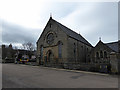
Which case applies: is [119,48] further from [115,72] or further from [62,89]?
[62,89]

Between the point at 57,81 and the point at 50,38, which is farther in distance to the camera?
the point at 50,38

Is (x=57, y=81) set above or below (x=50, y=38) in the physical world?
below

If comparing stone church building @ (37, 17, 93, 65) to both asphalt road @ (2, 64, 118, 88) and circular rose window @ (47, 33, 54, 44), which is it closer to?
circular rose window @ (47, 33, 54, 44)

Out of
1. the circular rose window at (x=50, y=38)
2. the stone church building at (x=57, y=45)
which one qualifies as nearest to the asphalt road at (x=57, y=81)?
the stone church building at (x=57, y=45)

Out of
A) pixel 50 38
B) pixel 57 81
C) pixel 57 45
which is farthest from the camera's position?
pixel 50 38

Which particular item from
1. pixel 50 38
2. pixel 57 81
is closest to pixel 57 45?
pixel 50 38

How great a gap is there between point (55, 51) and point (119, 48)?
62.0 feet

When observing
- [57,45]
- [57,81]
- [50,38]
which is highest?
[50,38]

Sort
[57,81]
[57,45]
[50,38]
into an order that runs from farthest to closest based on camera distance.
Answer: [50,38] → [57,45] → [57,81]

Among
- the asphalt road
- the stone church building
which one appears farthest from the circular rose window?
the asphalt road

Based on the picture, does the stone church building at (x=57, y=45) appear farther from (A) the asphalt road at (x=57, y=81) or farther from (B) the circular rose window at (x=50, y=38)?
(A) the asphalt road at (x=57, y=81)

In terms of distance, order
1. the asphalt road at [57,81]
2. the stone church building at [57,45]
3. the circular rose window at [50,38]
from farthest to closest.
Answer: the circular rose window at [50,38] < the stone church building at [57,45] < the asphalt road at [57,81]

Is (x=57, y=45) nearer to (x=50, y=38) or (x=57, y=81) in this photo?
Result: (x=50, y=38)

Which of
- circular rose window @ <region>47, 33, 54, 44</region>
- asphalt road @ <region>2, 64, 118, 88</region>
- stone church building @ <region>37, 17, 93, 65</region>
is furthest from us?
circular rose window @ <region>47, 33, 54, 44</region>
